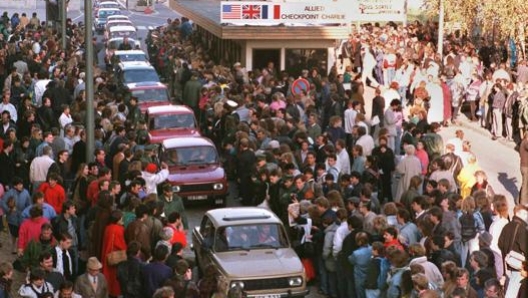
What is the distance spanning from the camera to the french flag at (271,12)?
39.8 metres

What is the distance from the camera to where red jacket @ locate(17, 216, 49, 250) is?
17.6m

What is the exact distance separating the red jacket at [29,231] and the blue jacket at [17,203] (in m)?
1.96

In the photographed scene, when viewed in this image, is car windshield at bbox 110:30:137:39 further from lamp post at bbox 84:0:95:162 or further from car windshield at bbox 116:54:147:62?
lamp post at bbox 84:0:95:162

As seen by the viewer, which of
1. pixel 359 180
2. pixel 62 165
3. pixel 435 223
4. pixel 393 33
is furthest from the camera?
pixel 393 33

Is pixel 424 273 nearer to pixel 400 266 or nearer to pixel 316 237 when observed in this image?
pixel 400 266

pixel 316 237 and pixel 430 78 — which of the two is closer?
pixel 316 237

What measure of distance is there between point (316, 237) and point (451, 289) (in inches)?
166

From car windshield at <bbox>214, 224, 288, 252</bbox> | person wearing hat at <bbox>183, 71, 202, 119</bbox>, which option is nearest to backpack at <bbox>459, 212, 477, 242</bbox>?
car windshield at <bbox>214, 224, 288, 252</bbox>

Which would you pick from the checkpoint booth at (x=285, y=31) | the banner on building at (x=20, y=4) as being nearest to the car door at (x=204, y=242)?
the checkpoint booth at (x=285, y=31)

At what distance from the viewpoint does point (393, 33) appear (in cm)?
4934

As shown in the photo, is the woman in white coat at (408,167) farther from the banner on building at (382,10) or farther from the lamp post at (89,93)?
the banner on building at (382,10)

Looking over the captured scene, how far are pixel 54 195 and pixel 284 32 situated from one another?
1998 centimetres

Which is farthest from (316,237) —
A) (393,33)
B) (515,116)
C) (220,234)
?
(393,33)

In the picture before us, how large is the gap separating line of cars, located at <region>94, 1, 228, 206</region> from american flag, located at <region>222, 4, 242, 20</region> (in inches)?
151
